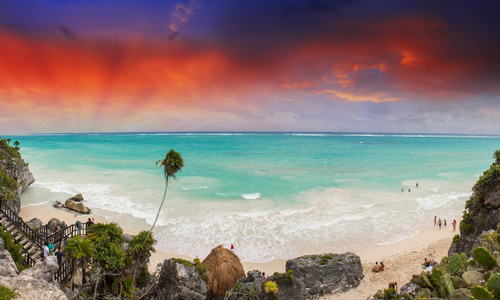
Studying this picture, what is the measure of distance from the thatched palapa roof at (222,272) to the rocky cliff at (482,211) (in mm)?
14345

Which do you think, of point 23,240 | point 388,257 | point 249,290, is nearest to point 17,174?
point 23,240

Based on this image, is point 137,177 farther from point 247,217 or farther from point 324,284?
point 324,284

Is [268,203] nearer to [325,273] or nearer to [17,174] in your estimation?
[325,273]

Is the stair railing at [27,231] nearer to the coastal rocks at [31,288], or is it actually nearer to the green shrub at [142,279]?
the green shrub at [142,279]

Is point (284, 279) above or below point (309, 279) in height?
above

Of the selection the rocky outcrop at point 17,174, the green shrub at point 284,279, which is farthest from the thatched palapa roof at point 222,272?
the rocky outcrop at point 17,174

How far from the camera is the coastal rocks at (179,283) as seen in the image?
1523cm

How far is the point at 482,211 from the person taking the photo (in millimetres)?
15617

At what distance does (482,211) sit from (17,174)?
172 feet

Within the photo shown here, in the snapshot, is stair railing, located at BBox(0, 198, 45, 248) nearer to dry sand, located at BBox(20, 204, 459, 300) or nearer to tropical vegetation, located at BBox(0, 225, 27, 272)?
tropical vegetation, located at BBox(0, 225, 27, 272)

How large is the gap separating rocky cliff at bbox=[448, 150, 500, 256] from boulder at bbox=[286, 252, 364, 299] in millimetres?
7117

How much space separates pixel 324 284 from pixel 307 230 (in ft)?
37.1

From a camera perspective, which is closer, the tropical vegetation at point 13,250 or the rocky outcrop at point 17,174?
the tropical vegetation at point 13,250

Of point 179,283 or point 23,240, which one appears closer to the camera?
point 179,283
